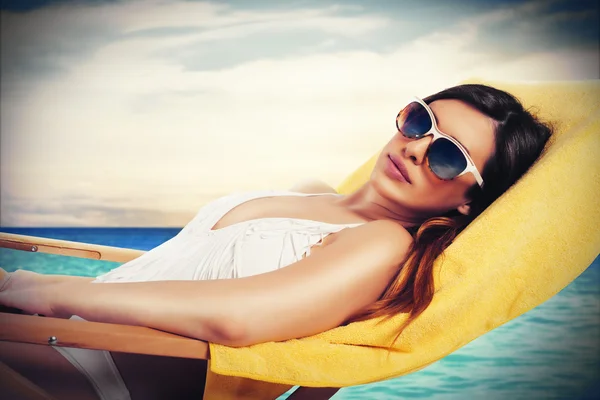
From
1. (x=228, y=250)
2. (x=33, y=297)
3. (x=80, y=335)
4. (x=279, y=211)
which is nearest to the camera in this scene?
(x=80, y=335)

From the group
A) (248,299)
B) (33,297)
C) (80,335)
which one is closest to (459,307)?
(248,299)

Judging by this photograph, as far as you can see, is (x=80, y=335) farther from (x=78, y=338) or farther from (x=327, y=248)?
(x=327, y=248)

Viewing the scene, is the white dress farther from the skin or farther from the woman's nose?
the woman's nose

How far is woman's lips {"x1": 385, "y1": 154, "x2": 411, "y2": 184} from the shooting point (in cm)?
166

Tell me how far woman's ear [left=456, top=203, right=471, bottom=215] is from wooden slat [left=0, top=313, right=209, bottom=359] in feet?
2.61

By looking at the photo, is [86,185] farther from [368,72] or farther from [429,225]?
[429,225]

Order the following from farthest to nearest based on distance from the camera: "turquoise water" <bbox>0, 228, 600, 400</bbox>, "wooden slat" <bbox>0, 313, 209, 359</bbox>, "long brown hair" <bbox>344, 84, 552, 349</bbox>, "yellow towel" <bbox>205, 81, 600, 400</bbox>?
1. "turquoise water" <bbox>0, 228, 600, 400</bbox>
2. "long brown hair" <bbox>344, 84, 552, 349</bbox>
3. "yellow towel" <bbox>205, 81, 600, 400</bbox>
4. "wooden slat" <bbox>0, 313, 209, 359</bbox>

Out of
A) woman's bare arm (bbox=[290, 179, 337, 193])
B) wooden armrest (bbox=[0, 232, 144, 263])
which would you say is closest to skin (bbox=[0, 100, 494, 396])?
Result: wooden armrest (bbox=[0, 232, 144, 263])

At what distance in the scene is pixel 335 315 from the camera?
1.42 metres

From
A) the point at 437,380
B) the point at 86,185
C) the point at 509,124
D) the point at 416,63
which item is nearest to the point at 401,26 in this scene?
the point at 416,63

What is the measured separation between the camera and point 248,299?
1.33m

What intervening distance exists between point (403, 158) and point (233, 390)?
2.17 ft

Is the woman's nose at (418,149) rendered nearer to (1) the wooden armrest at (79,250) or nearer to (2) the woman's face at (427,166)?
(2) the woman's face at (427,166)

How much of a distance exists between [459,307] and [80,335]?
29.3 inches
